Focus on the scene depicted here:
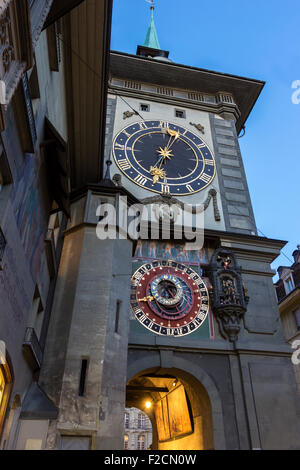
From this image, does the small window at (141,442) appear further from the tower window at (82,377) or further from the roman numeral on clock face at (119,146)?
the tower window at (82,377)

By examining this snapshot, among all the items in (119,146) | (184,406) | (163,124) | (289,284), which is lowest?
(184,406)

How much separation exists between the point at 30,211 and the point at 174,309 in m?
6.07

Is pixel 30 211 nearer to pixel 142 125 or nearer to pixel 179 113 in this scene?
pixel 142 125

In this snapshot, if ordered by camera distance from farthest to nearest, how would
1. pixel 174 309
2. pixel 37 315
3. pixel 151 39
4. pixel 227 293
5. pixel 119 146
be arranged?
pixel 151 39 < pixel 119 146 < pixel 227 293 < pixel 174 309 < pixel 37 315

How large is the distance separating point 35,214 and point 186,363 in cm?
634

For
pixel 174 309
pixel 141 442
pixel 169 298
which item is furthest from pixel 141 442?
pixel 169 298

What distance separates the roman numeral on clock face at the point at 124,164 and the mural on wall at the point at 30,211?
21.4 feet

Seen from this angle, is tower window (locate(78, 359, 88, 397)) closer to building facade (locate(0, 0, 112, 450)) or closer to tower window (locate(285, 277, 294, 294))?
building facade (locate(0, 0, 112, 450))

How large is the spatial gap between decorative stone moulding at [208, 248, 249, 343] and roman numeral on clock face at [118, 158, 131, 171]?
5091mm

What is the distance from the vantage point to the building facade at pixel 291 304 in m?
19.6

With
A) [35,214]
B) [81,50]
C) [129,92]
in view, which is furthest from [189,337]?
[129,92]

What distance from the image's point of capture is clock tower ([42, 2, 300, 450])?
9180 mm

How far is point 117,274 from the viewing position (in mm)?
10680
